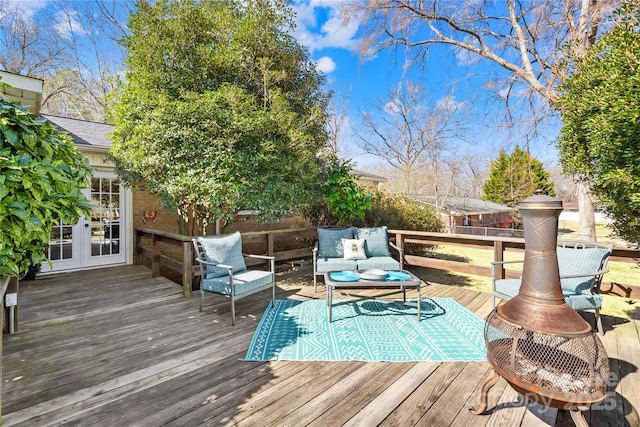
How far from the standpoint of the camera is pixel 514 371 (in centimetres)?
178

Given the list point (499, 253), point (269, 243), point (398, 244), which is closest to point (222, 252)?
point (269, 243)

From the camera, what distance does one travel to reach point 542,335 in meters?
1.91

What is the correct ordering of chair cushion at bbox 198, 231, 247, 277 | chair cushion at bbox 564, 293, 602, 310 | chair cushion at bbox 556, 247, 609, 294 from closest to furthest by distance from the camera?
1. chair cushion at bbox 564, 293, 602, 310
2. chair cushion at bbox 556, 247, 609, 294
3. chair cushion at bbox 198, 231, 247, 277

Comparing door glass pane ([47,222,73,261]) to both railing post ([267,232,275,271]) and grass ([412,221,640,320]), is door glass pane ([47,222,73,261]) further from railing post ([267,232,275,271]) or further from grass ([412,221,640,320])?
grass ([412,221,640,320])

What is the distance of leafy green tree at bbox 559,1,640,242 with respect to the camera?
2.47 metres

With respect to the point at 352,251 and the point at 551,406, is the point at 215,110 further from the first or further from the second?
the point at 551,406

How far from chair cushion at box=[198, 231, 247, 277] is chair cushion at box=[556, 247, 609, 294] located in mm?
3921

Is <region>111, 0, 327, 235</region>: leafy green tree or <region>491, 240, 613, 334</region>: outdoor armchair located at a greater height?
<region>111, 0, 327, 235</region>: leafy green tree

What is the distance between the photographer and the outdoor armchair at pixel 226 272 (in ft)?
12.2

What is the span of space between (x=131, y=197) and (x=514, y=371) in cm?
774

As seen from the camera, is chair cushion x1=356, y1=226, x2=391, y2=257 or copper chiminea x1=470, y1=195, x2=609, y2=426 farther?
chair cushion x1=356, y1=226, x2=391, y2=257

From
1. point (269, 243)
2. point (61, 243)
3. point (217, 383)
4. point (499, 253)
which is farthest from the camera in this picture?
point (61, 243)

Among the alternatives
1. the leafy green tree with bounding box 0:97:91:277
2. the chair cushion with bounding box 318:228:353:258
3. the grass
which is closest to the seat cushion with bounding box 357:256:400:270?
the chair cushion with bounding box 318:228:353:258

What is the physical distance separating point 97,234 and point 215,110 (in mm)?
4647
